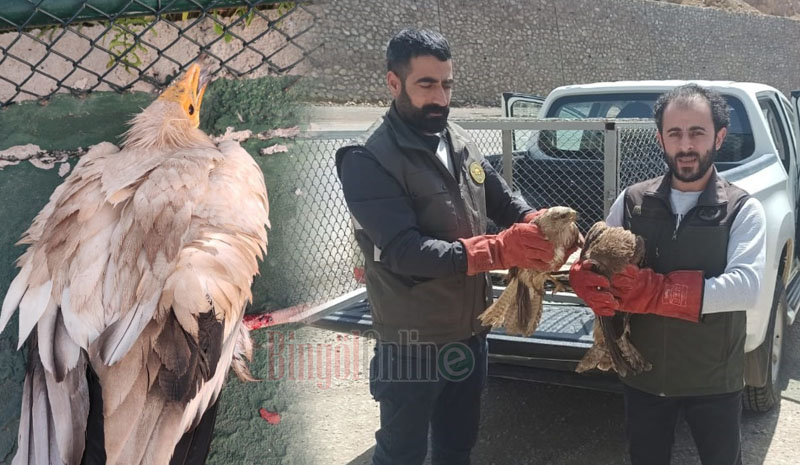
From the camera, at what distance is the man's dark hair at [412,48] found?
2334 mm

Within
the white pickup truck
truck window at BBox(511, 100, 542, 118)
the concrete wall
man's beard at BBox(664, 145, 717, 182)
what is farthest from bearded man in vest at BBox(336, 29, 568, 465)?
the concrete wall

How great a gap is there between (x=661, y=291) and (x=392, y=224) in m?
0.90

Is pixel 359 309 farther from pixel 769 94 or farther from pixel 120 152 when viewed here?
pixel 769 94

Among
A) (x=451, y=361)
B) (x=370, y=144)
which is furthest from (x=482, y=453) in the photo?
(x=370, y=144)

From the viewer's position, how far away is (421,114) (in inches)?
93.7

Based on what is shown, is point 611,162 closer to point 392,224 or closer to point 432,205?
point 432,205

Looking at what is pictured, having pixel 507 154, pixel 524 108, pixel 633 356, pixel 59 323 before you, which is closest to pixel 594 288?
pixel 633 356

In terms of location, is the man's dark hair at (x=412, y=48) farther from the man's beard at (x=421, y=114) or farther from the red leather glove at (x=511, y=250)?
the red leather glove at (x=511, y=250)

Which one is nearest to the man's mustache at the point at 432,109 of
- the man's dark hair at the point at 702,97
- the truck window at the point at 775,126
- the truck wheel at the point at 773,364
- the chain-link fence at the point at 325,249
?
the man's dark hair at the point at 702,97

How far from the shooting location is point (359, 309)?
13.0 ft

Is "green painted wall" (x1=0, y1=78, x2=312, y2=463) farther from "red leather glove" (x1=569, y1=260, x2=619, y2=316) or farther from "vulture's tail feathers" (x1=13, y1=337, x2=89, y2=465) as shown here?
"red leather glove" (x1=569, y1=260, x2=619, y2=316)

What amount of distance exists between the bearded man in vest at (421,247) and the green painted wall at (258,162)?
0.27 meters

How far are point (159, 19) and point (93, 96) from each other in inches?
12.5

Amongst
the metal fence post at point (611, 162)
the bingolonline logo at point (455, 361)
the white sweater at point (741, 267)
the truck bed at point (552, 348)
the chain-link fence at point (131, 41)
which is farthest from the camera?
the metal fence post at point (611, 162)
